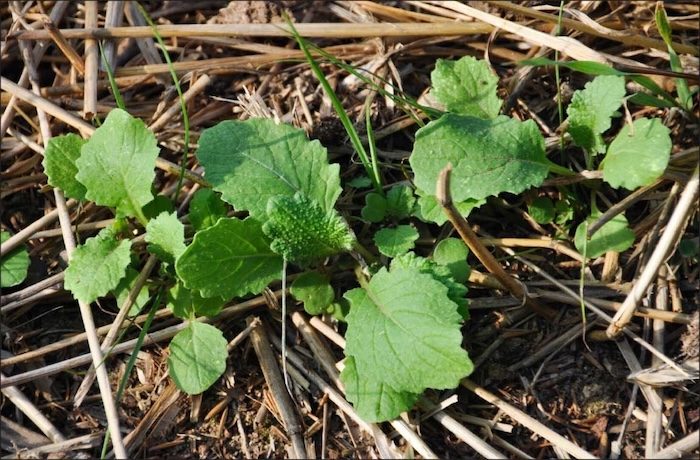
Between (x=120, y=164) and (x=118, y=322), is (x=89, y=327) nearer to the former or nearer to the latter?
(x=118, y=322)

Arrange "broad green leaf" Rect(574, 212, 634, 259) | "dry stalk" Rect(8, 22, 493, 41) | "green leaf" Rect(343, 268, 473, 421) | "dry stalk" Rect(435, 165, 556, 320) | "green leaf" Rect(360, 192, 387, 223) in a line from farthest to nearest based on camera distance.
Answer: "dry stalk" Rect(8, 22, 493, 41) → "green leaf" Rect(360, 192, 387, 223) → "broad green leaf" Rect(574, 212, 634, 259) → "green leaf" Rect(343, 268, 473, 421) → "dry stalk" Rect(435, 165, 556, 320)

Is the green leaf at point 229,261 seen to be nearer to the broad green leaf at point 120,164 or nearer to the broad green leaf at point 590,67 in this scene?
the broad green leaf at point 120,164

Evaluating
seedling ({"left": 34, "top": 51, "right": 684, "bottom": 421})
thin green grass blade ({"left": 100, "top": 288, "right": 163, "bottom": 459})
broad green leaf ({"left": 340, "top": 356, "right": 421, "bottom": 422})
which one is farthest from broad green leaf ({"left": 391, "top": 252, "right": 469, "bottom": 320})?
thin green grass blade ({"left": 100, "top": 288, "right": 163, "bottom": 459})

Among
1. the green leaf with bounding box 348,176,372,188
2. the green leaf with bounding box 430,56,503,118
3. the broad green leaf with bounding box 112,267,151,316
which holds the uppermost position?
the green leaf with bounding box 430,56,503,118

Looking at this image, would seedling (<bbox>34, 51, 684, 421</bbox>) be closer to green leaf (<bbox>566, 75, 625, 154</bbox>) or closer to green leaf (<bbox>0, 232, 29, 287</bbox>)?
green leaf (<bbox>566, 75, 625, 154</bbox>)

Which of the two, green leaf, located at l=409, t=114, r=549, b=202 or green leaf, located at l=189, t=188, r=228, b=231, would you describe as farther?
green leaf, located at l=189, t=188, r=228, b=231

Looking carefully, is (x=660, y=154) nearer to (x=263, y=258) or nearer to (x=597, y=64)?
(x=597, y=64)

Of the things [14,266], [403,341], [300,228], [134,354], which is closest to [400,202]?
[300,228]
